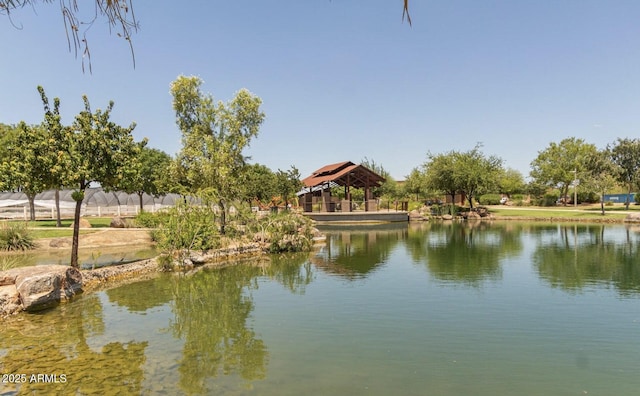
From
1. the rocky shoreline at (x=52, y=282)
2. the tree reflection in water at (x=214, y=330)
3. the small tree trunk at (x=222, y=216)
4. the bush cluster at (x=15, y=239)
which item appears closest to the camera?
the tree reflection in water at (x=214, y=330)

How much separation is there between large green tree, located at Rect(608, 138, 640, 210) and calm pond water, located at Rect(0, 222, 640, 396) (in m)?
52.0

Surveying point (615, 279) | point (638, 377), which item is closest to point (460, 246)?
point (615, 279)

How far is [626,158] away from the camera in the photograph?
55.8m

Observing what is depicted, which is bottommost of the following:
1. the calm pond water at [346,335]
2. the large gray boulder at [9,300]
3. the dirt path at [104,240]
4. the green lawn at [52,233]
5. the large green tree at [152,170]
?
the calm pond water at [346,335]

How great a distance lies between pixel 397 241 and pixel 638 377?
60.2 ft

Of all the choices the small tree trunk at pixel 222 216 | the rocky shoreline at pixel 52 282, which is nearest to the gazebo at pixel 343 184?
the small tree trunk at pixel 222 216

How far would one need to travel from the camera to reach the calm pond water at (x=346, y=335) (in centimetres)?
576

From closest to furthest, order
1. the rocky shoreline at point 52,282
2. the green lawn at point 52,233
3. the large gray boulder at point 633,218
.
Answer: the rocky shoreline at point 52,282 < the green lawn at point 52,233 < the large gray boulder at point 633,218

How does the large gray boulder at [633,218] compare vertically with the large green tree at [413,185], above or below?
below

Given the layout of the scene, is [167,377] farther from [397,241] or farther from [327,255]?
[397,241]

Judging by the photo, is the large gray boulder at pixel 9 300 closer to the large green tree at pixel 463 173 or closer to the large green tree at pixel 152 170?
the large green tree at pixel 152 170

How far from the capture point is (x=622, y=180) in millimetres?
56281

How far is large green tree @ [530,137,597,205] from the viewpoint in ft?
184

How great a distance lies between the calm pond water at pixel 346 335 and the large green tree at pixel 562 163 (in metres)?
48.5
